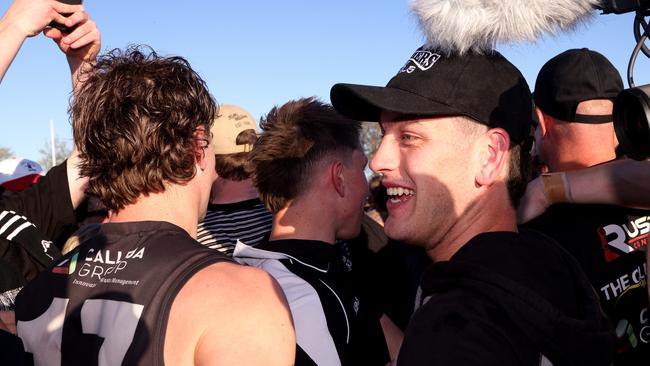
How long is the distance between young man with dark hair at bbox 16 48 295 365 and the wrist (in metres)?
1.40

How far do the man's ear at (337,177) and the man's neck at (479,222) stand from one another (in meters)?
1.12

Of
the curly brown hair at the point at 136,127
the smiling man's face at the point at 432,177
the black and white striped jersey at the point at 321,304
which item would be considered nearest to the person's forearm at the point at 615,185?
the smiling man's face at the point at 432,177

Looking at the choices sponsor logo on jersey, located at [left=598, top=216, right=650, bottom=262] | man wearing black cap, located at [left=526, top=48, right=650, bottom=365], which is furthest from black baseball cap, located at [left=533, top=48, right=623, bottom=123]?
sponsor logo on jersey, located at [left=598, top=216, right=650, bottom=262]

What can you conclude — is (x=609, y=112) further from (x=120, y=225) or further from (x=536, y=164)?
(x=120, y=225)

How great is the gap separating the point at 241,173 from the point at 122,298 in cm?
232

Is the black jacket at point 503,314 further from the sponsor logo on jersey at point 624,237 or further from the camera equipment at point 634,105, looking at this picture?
the sponsor logo on jersey at point 624,237

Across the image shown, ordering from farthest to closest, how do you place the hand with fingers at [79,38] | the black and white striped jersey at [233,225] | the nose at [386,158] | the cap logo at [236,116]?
1. the cap logo at [236,116]
2. the black and white striped jersey at [233,225]
3. the hand with fingers at [79,38]
4. the nose at [386,158]

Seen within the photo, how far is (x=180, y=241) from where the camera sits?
2.08m

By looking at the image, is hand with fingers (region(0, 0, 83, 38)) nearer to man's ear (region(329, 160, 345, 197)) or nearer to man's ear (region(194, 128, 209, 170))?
man's ear (region(194, 128, 209, 170))

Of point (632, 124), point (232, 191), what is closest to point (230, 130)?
point (232, 191)

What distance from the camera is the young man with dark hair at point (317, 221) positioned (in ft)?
8.72

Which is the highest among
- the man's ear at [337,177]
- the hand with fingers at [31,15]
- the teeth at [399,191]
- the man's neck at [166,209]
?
the hand with fingers at [31,15]

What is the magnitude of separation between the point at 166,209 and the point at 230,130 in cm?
217

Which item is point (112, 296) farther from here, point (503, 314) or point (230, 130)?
point (230, 130)
